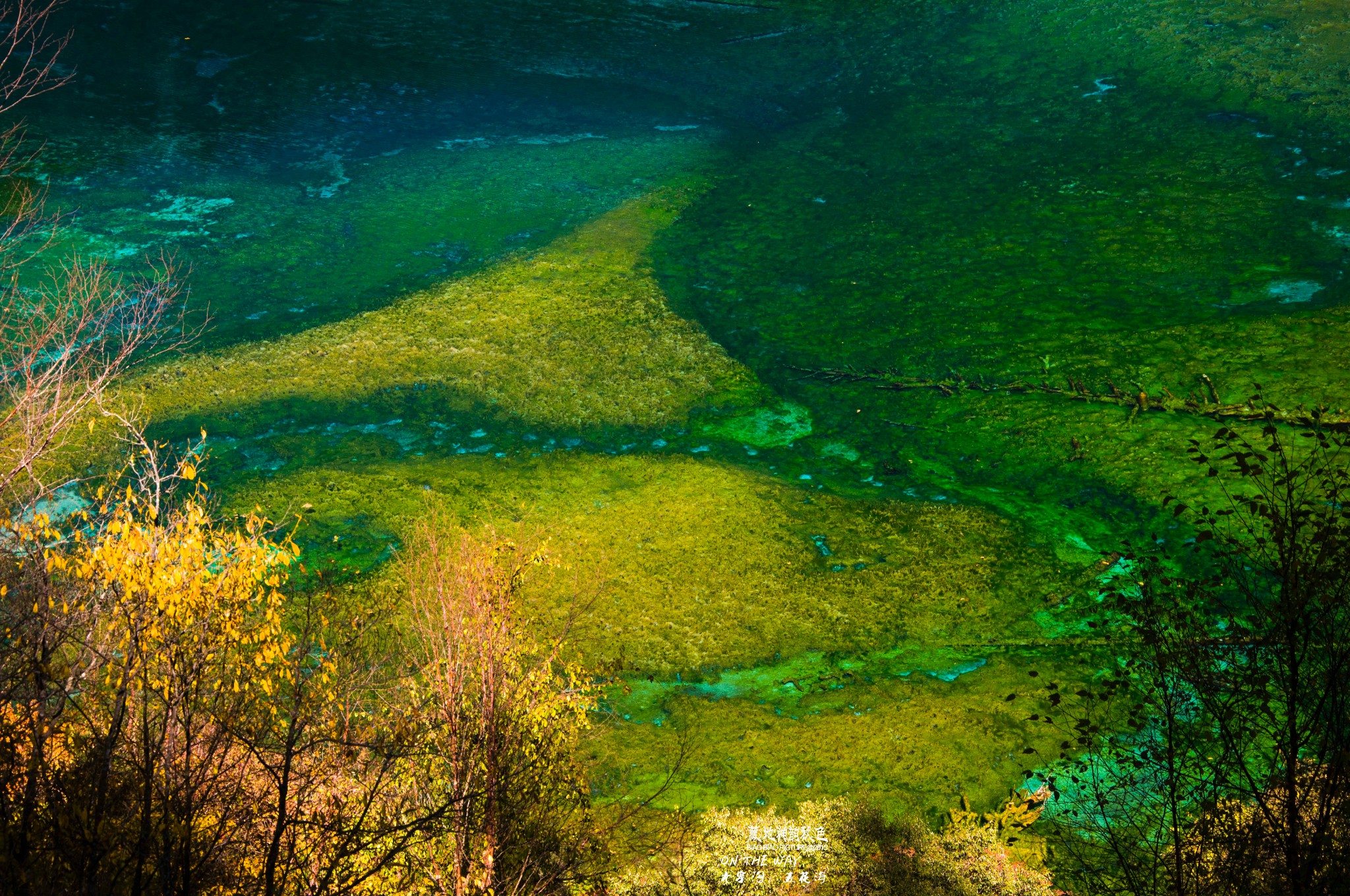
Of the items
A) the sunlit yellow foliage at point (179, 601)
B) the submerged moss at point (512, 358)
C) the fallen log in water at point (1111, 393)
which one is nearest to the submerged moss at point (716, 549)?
the submerged moss at point (512, 358)

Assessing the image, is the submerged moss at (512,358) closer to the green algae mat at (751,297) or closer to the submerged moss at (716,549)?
the green algae mat at (751,297)

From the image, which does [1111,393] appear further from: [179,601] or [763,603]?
[179,601]

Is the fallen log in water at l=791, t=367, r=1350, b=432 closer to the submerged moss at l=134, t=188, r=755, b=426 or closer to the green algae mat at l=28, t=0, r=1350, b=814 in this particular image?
the green algae mat at l=28, t=0, r=1350, b=814

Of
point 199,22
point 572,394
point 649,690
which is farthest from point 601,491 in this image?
point 199,22

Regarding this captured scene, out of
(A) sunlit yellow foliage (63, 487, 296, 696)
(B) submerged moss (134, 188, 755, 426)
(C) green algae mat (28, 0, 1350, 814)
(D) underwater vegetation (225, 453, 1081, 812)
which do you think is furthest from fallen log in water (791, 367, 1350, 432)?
(A) sunlit yellow foliage (63, 487, 296, 696)

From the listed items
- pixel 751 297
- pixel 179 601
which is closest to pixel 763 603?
pixel 179 601
